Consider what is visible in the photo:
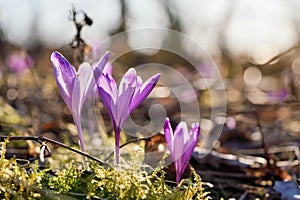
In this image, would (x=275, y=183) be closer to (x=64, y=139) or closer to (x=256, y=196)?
(x=256, y=196)

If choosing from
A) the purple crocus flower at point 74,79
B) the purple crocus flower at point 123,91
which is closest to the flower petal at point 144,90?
the purple crocus flower at point 123,91

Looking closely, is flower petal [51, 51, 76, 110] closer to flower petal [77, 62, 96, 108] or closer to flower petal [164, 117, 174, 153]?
flower petal [77, 62, 96, 108]

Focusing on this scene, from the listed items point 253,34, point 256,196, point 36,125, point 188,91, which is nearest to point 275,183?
point 256,196

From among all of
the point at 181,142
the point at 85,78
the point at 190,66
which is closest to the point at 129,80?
the point at 85,78

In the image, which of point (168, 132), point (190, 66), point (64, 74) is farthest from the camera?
point (190, 66)

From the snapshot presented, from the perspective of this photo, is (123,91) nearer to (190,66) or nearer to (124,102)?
(124,102)

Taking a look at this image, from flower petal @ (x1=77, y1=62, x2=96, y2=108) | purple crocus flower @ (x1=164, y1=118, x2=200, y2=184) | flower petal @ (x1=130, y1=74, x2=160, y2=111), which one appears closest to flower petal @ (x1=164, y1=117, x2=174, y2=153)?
purple crocus flower @ (x1=164, y1=118, x2=200, y2=184)
